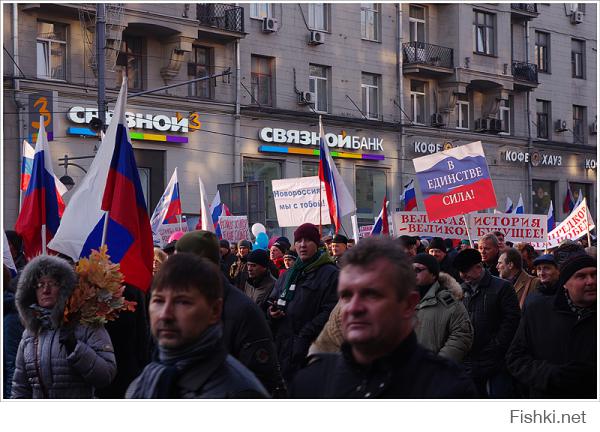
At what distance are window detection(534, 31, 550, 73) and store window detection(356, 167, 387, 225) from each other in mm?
9714

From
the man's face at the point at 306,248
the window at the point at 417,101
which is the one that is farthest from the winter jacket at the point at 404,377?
the window at the point at 417,101

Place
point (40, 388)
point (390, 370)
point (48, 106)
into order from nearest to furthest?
point (390, 370)
point (40, 388)
point (48, 106)

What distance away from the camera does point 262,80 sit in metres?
31.7

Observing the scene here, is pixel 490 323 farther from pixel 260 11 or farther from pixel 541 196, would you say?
pixel 541 196

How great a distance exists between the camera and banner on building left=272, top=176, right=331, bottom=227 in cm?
1858

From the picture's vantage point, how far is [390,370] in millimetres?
3229

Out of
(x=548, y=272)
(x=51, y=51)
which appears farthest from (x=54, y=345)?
(x=51, y=51)

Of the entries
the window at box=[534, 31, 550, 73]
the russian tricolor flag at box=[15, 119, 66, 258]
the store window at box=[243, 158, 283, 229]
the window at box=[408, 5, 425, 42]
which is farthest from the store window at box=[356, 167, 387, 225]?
the russian tricolor flag at box=[15, 119, 66, 258]

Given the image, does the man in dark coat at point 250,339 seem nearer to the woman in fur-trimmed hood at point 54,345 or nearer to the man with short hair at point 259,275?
the woman in fur-trimmed hood at point 54,345

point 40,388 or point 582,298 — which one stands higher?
point 582,298

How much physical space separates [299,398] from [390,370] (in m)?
0.44

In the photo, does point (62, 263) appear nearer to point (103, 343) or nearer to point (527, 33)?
point (103, 343)

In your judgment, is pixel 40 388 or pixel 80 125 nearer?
pixel 40 388

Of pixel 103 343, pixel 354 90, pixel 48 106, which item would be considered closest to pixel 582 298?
pixel 103 343
